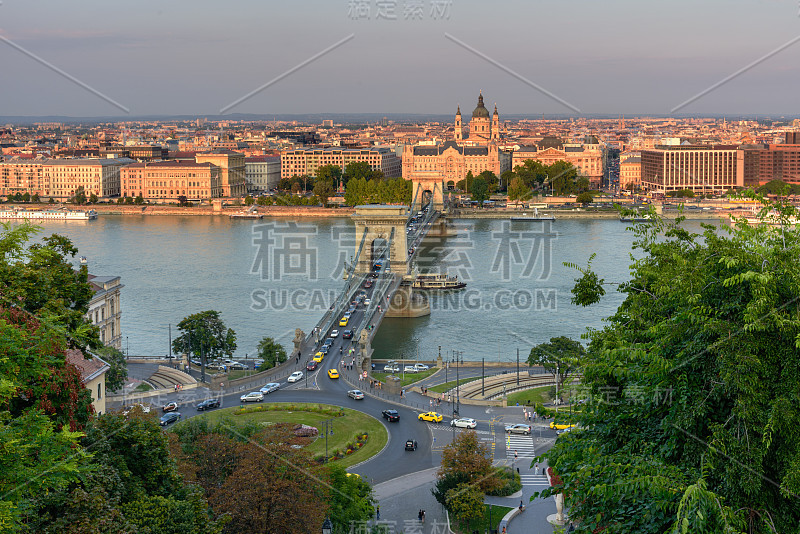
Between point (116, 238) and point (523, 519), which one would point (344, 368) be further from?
point (116, 238)

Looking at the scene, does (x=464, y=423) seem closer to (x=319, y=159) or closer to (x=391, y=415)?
(x=391, y=415)

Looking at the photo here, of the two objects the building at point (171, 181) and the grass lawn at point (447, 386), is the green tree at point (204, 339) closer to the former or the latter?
the grass lawn at point (447, 386)

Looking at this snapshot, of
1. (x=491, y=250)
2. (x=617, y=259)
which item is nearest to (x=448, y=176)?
(x=491, y=250)

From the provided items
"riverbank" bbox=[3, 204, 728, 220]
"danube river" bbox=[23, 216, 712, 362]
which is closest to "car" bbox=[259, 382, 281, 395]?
"danube river" bbox=[23, 216, 712, 362]

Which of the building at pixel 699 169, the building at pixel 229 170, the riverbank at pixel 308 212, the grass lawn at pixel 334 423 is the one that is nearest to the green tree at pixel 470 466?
the grass lawn at pixel 334 423

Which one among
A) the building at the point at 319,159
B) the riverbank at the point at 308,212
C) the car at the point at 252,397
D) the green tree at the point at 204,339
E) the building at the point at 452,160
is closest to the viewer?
the car at the point at 252,397

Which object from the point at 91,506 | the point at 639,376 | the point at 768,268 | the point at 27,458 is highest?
the point at 768,268

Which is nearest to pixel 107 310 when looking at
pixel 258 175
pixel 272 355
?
pixel 272 355
